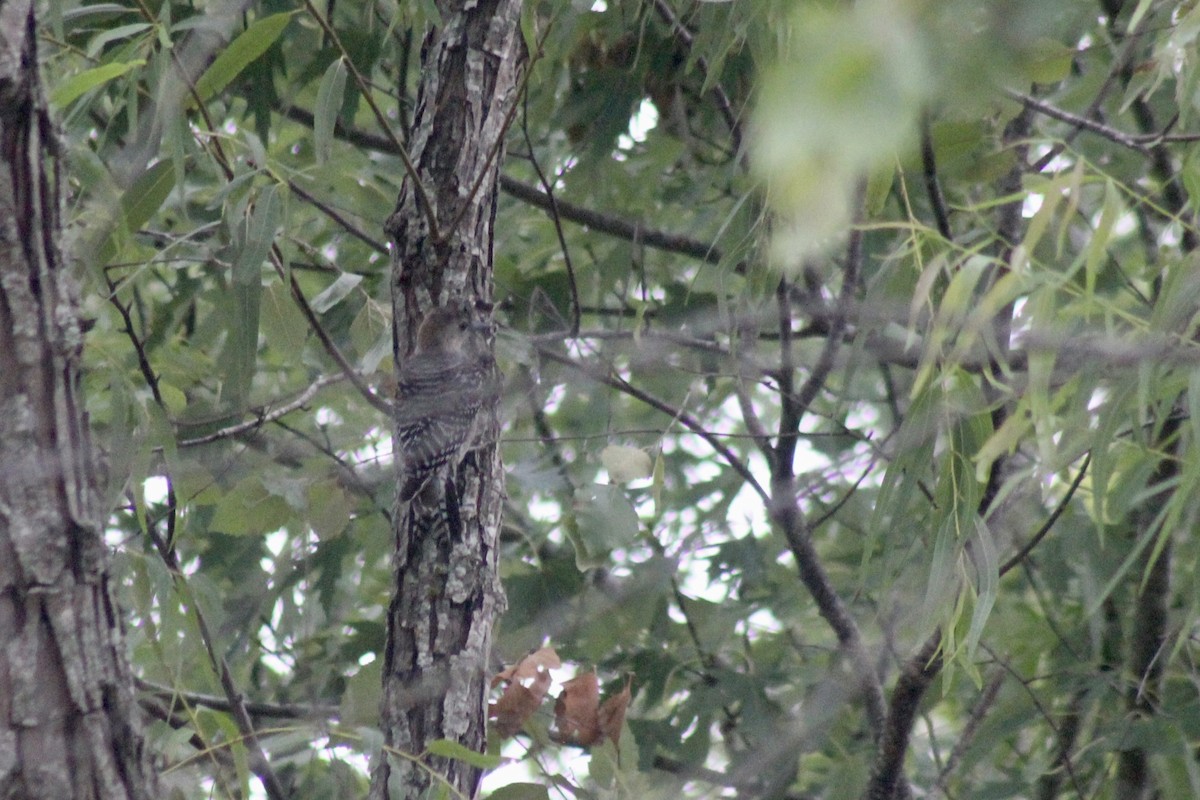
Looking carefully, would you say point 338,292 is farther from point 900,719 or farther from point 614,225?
point 900,719

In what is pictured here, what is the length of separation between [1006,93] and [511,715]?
92 centimetres

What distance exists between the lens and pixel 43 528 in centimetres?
86

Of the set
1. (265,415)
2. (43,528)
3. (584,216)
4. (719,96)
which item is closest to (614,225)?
(584,216)

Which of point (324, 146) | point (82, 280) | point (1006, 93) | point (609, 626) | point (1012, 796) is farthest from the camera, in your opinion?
point (609, 626)

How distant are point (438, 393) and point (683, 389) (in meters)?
1.12

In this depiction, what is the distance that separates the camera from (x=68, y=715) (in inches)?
33.8

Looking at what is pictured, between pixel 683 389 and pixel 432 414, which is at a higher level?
pixel 683 389

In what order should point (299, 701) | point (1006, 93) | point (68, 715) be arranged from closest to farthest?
point (68, 715), point (1006, 93), point (299, 701)

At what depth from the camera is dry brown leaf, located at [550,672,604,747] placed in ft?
4.96

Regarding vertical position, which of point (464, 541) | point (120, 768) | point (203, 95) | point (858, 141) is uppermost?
point (203, 95)

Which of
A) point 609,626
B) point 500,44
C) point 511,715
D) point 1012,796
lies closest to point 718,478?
point 609,626

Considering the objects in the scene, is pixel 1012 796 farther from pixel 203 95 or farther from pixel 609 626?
pixel 203 95

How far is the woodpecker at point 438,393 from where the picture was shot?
1290 millimetres

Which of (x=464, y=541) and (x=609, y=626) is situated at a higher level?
(x=609, y=626)
